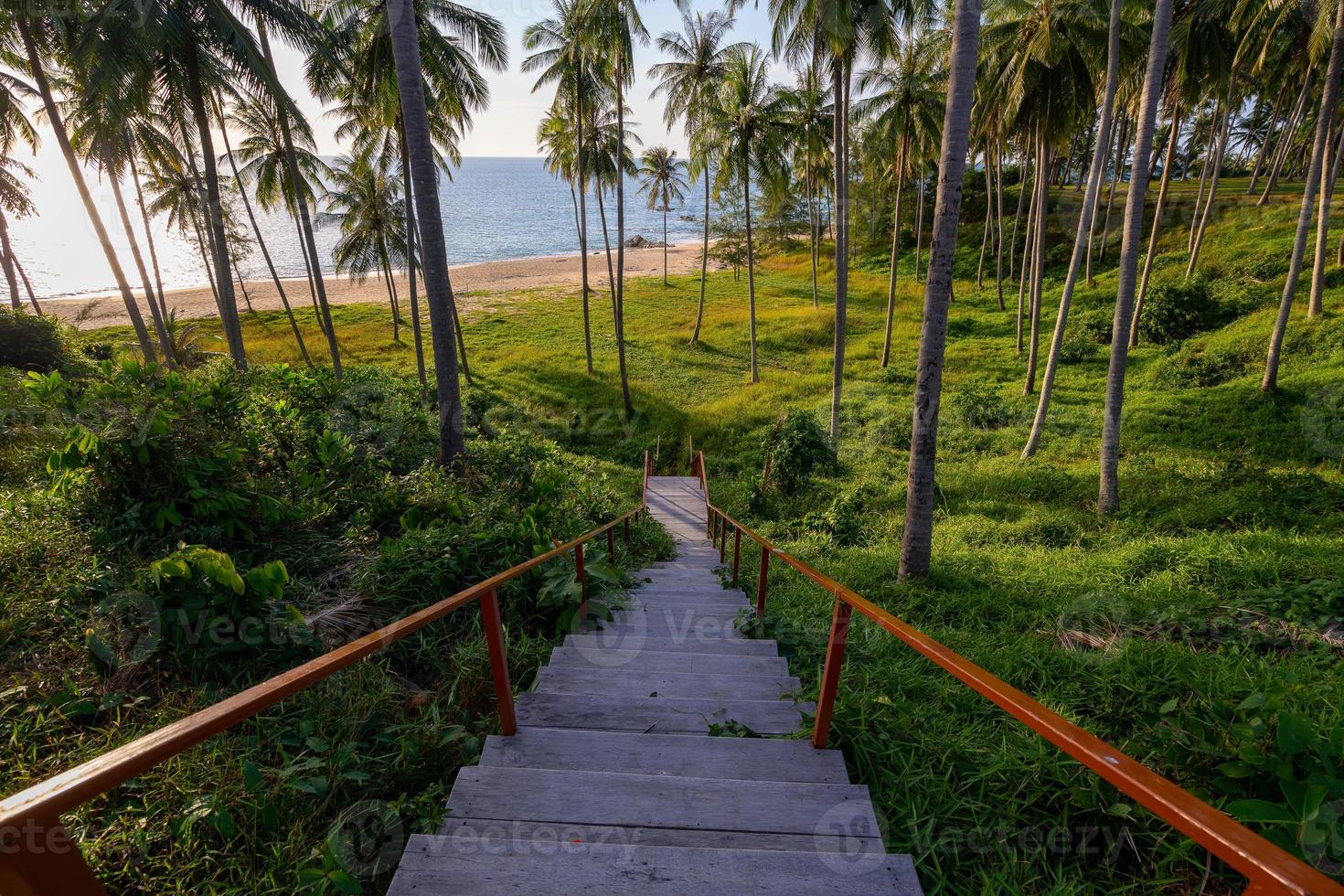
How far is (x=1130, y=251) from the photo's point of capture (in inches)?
298

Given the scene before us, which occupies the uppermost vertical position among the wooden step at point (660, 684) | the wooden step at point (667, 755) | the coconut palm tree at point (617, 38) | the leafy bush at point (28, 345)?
the coconut palm tree at point (617, 38)

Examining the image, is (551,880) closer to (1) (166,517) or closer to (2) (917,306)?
(1) (166,517)

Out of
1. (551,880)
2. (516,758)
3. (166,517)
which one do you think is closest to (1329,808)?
(551,880)

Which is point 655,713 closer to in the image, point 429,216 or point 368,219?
point 429,216

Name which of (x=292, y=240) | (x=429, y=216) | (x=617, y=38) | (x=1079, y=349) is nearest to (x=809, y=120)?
(x=617, y=38)

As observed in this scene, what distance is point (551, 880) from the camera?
5.33ft

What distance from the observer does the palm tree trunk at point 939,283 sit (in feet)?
16.5

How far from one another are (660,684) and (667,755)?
2.37 ft

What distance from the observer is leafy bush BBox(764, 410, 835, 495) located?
11.1m

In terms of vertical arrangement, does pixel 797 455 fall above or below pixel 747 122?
below

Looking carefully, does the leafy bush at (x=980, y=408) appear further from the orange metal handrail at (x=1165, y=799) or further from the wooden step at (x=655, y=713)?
the orange metal handrail at (x=1165, y=799)

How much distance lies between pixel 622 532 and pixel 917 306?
22215mm

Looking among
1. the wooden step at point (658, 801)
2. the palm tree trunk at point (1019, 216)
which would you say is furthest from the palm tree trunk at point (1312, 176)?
the wooden step at point (658, 801)

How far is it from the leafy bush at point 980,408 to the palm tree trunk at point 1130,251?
4787mm
